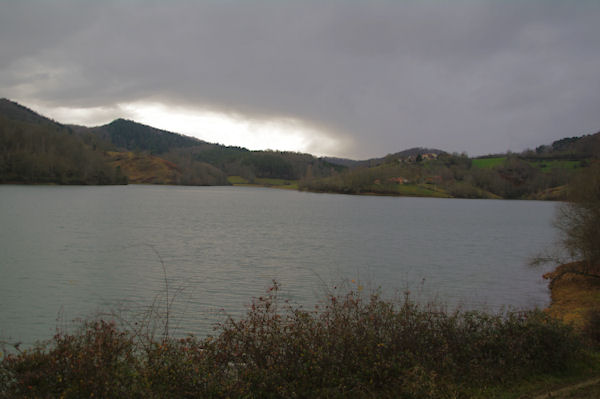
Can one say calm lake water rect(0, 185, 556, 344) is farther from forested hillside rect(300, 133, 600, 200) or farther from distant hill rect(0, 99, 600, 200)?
forested hillside rect(300, 133, 600, 200)

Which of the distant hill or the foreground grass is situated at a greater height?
the distant hill

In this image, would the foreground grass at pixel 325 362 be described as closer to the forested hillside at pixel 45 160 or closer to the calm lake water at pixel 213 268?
the calm lake water at pixel 213 268

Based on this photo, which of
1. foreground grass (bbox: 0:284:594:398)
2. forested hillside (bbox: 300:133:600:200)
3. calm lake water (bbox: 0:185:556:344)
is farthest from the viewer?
forested hillside (bbox: 300:133:600:200)

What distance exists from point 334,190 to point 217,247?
123599 millimetres

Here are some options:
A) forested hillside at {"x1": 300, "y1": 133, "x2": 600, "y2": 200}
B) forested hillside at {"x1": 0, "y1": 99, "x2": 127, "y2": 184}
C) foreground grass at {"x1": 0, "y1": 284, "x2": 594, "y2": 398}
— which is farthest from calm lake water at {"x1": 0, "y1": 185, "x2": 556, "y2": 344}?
forested hillside at {"x1": 300, "y1": 133, "x2": 600, "y2": 200}

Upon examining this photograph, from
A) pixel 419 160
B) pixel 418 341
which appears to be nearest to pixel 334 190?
pixel 419 160

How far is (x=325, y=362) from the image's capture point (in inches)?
241

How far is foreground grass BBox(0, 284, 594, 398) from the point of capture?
5418mm

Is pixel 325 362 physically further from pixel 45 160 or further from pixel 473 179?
pixel 473 179

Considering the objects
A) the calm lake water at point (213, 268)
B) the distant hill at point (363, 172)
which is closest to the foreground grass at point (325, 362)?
the calm lake water at point (213, 268)

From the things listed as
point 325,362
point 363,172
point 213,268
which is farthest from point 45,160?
point 325,362

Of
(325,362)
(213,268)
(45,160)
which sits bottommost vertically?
(213,268)

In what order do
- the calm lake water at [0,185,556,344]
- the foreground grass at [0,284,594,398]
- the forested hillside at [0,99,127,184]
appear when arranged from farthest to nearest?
the forested hillside at [0,99,127,184] < the calm lake water at [0,185,556,344] < the foreground grass at [0,284,594,398]

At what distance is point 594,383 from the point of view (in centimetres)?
625
